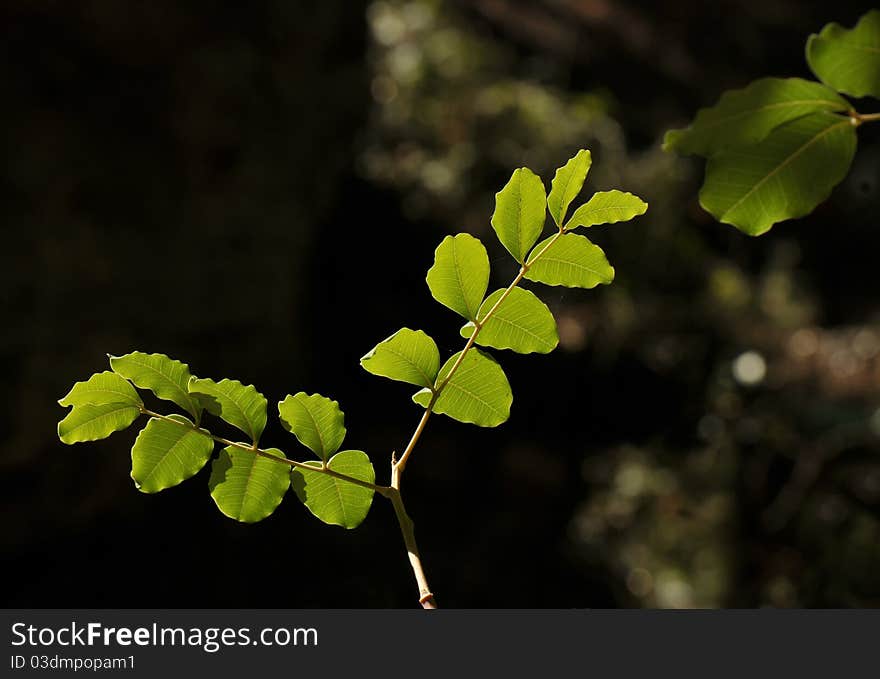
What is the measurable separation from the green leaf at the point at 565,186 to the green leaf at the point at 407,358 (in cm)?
9

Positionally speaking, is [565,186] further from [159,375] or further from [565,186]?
[159,375]

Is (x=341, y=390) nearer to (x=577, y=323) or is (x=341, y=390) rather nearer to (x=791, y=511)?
(x=577, y=323)

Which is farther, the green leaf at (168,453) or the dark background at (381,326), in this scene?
the dark background at (381,326)

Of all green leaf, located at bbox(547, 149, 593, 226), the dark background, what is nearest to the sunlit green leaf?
green leaf, located at bbox(547, 149, 593, 226)

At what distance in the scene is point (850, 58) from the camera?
0.42m

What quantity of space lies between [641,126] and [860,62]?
3.66 metres

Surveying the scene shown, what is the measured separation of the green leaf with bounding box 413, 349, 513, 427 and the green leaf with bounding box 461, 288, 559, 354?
0.04 ft

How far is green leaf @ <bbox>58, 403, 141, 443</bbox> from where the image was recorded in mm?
462

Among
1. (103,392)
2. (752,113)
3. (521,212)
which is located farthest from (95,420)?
(752,113)

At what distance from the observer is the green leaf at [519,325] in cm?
47

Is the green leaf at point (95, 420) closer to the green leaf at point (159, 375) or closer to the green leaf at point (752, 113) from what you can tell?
the green leaf at point (159, 375)

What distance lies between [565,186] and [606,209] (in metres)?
0.03

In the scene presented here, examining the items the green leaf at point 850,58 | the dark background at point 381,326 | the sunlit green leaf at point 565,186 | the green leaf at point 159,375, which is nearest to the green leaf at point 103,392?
the green leaf at point 159,375
